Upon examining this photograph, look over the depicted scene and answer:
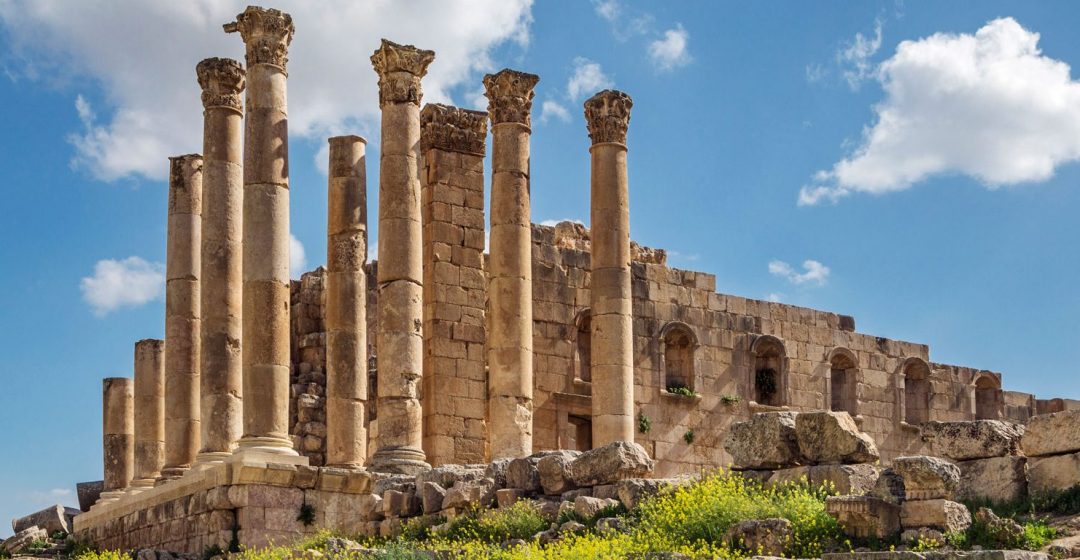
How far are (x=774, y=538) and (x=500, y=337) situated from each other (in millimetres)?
13547

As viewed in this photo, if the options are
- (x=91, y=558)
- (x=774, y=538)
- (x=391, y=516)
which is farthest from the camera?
(x=91, y=558)

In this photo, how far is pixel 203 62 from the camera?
92.3 ft

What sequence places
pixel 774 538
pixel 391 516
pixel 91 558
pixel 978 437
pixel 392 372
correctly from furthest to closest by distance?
1. pixel 392 372
2. pixel 91 558
3. pixel 391 516
4. pixel 978 437
5. pixel 774 538

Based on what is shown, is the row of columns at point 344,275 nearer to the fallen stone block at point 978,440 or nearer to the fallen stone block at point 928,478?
the fallen stone block at point 978,440

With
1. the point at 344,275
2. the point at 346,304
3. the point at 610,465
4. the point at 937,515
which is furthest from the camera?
the point at 344,275

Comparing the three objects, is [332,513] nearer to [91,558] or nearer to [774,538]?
[91,558]

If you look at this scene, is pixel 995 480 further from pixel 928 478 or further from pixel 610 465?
pixel 610 465

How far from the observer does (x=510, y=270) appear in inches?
1168

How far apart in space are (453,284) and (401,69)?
441 cm

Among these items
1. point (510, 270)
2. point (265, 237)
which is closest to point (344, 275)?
point (265, 237)

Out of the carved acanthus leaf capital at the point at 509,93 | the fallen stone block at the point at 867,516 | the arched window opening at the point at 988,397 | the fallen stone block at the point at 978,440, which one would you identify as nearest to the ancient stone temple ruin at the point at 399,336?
the carved acanthus leaf capital at the point at 509,93

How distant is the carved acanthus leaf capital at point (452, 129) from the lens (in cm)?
3047

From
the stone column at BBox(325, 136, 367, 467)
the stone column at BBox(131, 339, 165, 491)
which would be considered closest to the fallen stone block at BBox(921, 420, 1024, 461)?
the stone column at BBox(325, 136, 367, 467)

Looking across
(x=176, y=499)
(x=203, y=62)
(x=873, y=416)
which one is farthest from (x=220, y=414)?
(x=873, y=416)
